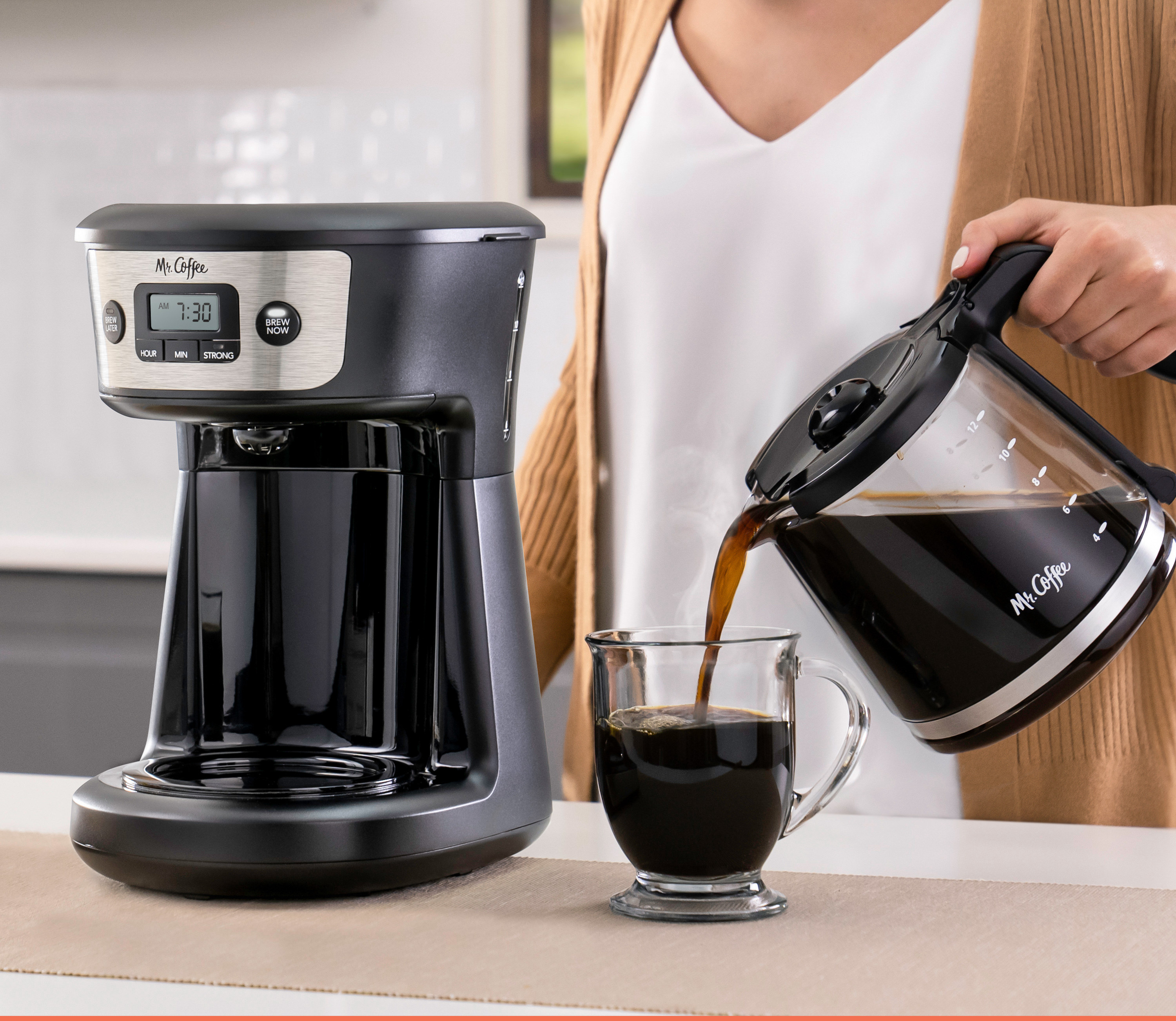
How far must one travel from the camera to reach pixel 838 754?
59 cm

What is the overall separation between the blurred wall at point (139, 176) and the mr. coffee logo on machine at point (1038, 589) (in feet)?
→ 4.40

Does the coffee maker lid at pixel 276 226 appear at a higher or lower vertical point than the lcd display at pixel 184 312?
higher

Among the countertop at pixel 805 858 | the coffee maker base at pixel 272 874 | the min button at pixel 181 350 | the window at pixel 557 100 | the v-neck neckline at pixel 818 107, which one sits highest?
the window at pixel 557 100

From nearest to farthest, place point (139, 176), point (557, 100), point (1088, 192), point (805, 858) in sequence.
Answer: point (805, 858) → point (1088, 192) → point (557, 100) → point (139, 176)

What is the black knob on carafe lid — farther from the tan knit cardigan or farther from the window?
the window

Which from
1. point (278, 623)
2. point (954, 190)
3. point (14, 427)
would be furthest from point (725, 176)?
point (14, 427)

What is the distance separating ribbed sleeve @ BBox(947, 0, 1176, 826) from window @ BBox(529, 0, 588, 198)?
3.73 feet

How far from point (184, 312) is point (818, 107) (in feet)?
1.78

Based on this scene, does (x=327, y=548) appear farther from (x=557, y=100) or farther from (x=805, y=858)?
(x=557, y=100)

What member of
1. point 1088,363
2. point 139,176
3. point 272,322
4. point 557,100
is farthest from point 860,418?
point 139,176

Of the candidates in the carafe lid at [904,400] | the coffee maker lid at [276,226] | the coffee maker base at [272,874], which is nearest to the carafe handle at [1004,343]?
the carafe lid at [904,400]

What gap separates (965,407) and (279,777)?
1.16 feet

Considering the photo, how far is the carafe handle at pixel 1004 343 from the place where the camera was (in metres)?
0.57

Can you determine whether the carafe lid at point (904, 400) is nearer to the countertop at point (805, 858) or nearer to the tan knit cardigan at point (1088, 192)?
the countertop at point (805, 858)
